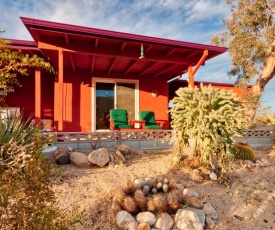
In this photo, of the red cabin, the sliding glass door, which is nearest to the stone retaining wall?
the red cabin

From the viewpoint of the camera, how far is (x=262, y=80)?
859 centimetres

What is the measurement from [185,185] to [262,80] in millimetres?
7313

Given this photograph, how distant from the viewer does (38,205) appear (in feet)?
4.70

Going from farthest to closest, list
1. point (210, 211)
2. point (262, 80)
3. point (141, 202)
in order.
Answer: point (262, 80) < point (210, 211) < point (141, 202)

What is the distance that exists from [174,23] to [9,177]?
10.5 meters

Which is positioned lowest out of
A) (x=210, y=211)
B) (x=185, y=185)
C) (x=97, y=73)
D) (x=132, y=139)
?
(x=210, y=211)

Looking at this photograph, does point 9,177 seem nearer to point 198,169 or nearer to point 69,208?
point 69,208

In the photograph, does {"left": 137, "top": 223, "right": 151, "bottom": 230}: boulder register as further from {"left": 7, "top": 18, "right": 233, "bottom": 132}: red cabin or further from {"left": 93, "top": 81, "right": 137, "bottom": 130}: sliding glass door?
{"left": 93, "top": 81, "right": 137, "bottom": 130}: sliding glass door

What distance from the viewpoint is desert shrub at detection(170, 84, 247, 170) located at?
3494mm

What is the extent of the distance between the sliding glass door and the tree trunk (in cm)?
474

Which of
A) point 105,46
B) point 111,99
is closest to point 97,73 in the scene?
point 111,99

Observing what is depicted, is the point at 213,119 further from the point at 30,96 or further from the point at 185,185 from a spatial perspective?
the point at 30,96

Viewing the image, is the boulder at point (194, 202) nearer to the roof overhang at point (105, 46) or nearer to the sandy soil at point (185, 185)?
the sandy soil at point (185, 185)

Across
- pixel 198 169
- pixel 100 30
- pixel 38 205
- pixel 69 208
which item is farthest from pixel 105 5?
pixel 38 205
